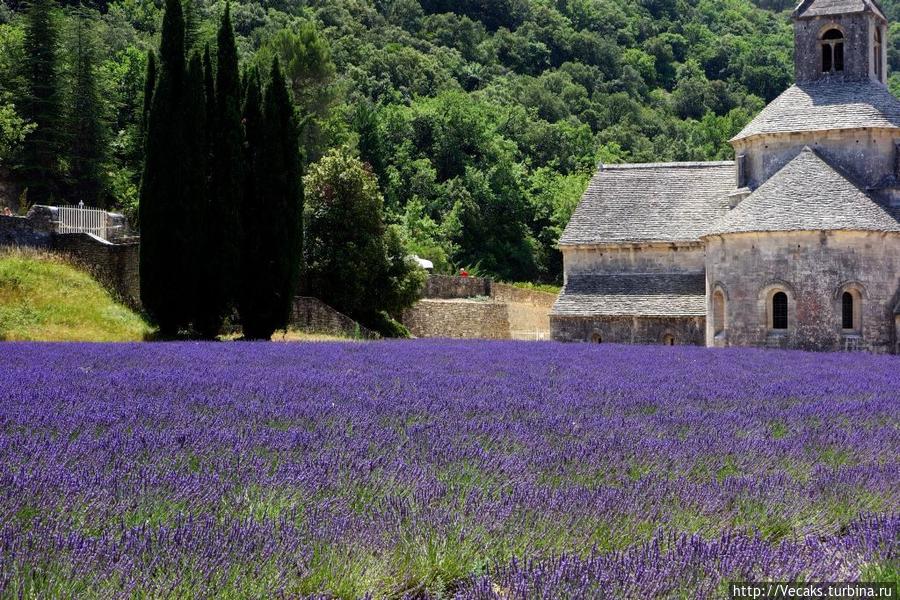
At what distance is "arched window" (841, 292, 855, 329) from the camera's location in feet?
113

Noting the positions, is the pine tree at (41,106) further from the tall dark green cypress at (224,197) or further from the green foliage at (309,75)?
the green foliage at (309,75)

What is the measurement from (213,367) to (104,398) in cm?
470

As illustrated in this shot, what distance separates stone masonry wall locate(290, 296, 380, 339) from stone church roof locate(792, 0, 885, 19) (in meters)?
20.6

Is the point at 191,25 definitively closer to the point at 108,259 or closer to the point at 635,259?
the point at 635,259

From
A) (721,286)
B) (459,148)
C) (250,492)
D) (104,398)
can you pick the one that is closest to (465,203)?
(459,148)

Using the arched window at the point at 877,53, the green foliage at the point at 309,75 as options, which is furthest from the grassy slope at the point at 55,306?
the green foliage at the point at 309,75

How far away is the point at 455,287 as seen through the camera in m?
51.4

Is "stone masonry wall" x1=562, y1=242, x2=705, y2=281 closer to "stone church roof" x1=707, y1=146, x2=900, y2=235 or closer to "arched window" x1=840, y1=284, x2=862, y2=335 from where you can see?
"stone church roof" x1=707, y1=146, x2=900, y2=235

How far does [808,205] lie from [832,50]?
9.25m

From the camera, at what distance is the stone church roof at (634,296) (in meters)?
40.1

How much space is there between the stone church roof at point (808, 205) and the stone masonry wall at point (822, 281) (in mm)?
338

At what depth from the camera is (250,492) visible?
654 cm

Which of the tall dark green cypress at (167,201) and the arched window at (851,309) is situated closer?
the tall dark green cypress at (167,201)

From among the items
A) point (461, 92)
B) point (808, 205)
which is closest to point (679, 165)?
point (808, 205)
